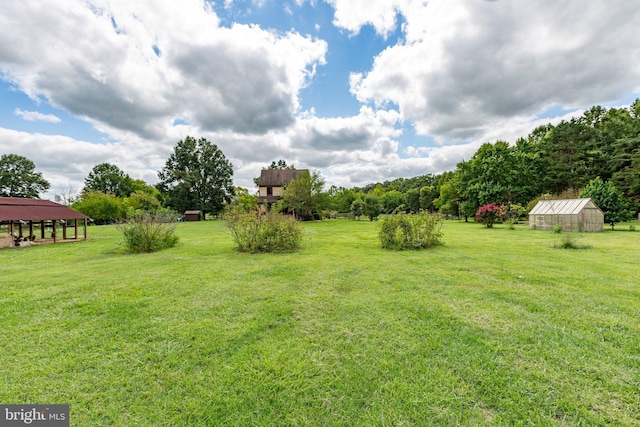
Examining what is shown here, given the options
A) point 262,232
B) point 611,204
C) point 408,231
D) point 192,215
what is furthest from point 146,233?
point 192,215

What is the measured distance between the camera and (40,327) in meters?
3.71

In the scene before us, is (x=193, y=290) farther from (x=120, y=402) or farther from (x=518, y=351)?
(x=518, y=351)

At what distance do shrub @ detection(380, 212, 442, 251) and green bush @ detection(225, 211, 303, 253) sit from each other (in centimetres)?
378

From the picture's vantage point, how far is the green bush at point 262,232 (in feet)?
33.2

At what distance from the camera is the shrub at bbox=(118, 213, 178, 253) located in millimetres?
10592

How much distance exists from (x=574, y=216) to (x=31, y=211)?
3254cm

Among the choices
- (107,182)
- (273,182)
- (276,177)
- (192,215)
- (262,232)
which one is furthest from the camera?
(107,182)

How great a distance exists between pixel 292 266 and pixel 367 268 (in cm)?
213

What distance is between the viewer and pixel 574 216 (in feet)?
56.2

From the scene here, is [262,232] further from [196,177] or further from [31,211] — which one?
[196,177]

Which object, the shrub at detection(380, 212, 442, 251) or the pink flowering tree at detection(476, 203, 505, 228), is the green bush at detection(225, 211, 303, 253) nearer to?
the shrub at detection(380, 212, 442, 251)

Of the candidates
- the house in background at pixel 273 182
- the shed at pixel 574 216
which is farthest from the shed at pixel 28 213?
the shed at pixel 574 216

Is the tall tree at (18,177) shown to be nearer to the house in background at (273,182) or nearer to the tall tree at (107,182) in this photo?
the tall tree at (107,182)

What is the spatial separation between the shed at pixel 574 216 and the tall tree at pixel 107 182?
6448 centimetres
